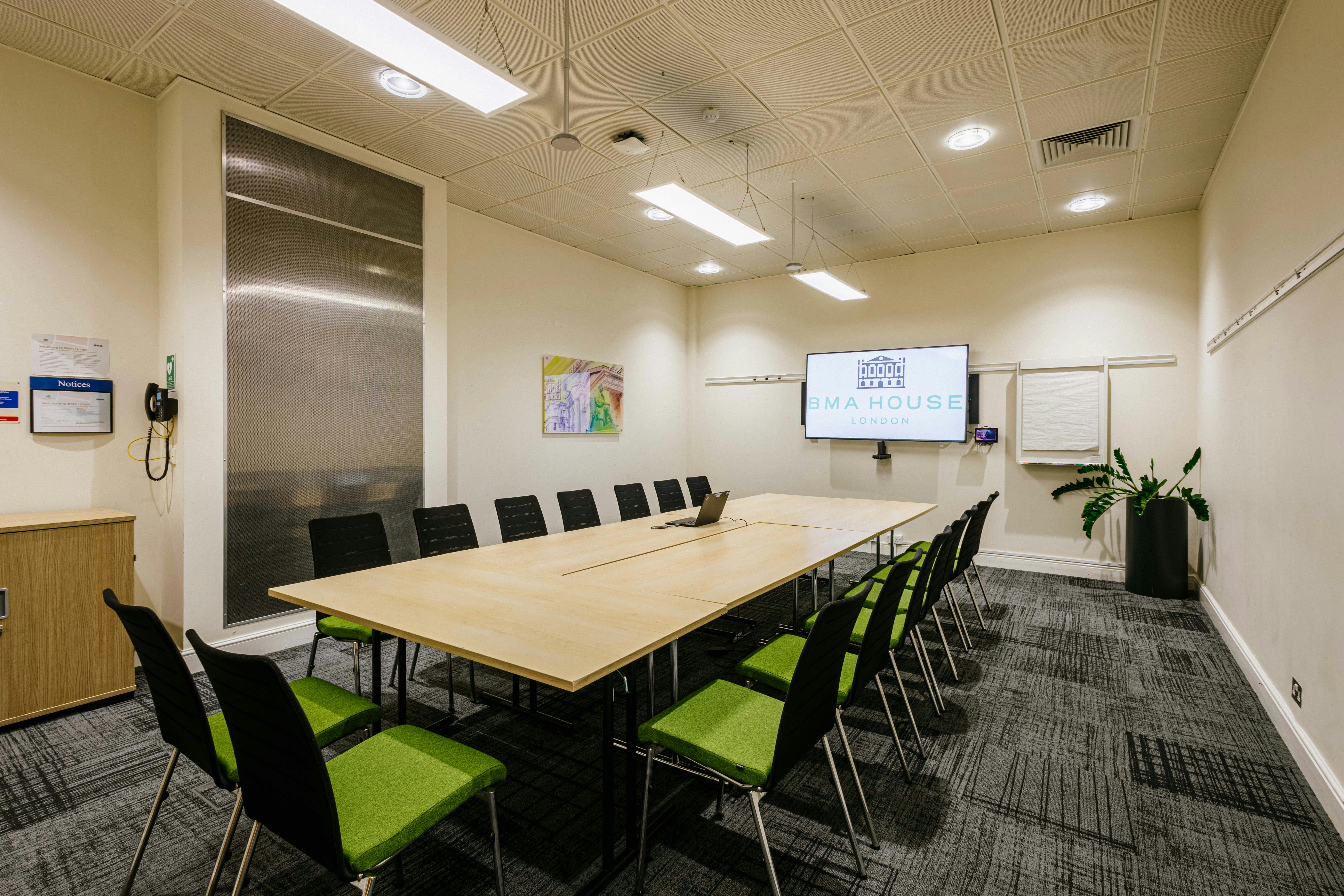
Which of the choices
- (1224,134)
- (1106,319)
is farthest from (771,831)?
(1106,319)

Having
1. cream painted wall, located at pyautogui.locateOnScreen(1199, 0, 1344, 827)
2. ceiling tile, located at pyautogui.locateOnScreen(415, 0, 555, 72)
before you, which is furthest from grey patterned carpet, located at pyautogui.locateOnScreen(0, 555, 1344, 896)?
ceiling tile, located at pyautogui.locateOnScreen(415, 0, 555, 72)

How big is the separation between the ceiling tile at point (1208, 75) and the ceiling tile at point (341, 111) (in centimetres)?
428

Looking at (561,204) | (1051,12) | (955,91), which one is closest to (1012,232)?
(955,91)

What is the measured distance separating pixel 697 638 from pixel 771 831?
6.49ft

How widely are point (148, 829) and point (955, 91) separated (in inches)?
183

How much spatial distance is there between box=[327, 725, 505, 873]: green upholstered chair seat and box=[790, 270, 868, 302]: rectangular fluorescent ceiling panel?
383 centimetres

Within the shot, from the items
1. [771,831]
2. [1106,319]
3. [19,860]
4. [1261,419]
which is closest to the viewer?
[19,860]

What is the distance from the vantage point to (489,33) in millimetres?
3004

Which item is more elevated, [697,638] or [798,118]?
[798,118]

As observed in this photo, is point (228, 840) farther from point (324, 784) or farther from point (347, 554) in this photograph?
point (347, 554)

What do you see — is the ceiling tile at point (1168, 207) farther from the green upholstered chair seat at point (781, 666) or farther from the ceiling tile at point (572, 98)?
the green upholstered chair seat at point (781, 666)

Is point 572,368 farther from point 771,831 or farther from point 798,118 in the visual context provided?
point 771,831

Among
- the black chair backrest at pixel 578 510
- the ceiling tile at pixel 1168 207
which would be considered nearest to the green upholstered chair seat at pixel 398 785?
the black chair backrest at pixel 578 510

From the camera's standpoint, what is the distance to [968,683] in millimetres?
3393
